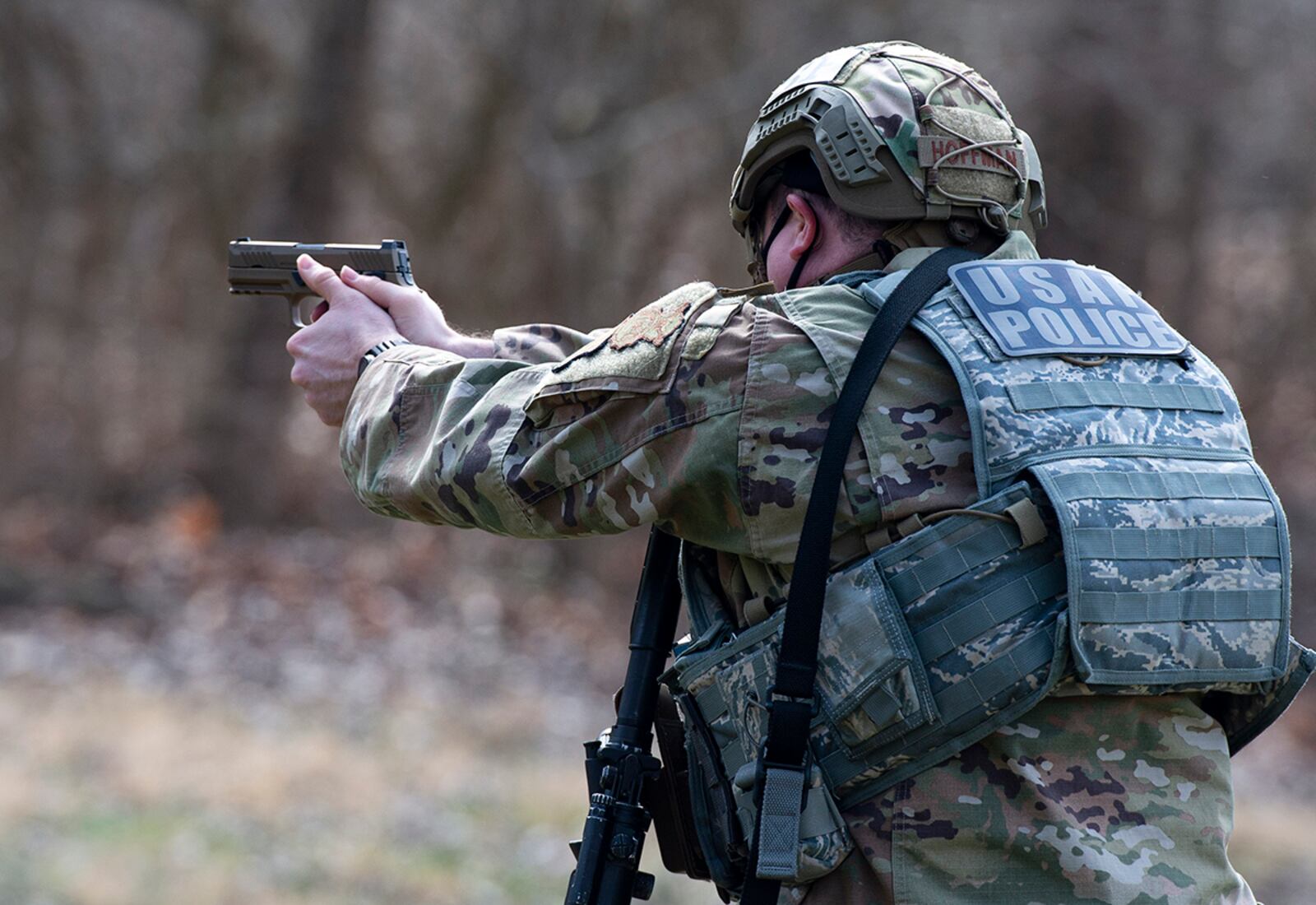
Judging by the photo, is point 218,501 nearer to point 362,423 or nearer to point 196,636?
point 196,636

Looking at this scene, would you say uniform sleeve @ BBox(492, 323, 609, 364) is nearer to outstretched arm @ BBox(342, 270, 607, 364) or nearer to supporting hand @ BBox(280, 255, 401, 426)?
outstretched arm @ BBox(342, 270, 607, 364)

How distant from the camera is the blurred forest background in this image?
397 inches

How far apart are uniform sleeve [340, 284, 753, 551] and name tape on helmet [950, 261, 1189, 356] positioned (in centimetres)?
41

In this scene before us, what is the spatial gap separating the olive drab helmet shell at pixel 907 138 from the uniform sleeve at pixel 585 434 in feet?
1.23

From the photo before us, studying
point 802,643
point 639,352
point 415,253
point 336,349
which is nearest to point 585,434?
point 639,352

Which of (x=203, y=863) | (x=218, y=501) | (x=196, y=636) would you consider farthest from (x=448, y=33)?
(x=203, y=863)

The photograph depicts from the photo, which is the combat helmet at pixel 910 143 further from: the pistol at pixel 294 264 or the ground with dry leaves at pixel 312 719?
the ground with dry leaves at pixel 312 719

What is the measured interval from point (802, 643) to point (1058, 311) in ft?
2.32

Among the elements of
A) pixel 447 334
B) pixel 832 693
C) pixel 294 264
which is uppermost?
pixel 294 264

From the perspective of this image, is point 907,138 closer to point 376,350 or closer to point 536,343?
point 536,343

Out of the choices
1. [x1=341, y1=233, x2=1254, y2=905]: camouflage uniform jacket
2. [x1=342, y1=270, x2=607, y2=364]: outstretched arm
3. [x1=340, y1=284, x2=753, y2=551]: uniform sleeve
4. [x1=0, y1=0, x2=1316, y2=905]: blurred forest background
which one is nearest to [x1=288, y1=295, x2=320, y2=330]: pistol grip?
[x1=342, y1=270, x2=607, y2=364]: outstretched arm

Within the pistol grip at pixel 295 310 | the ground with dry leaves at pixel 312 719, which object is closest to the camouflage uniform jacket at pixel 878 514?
the pistol grip at pixel 295 310

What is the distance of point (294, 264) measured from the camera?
3.34 meters

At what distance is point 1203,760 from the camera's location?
2.41 metres
